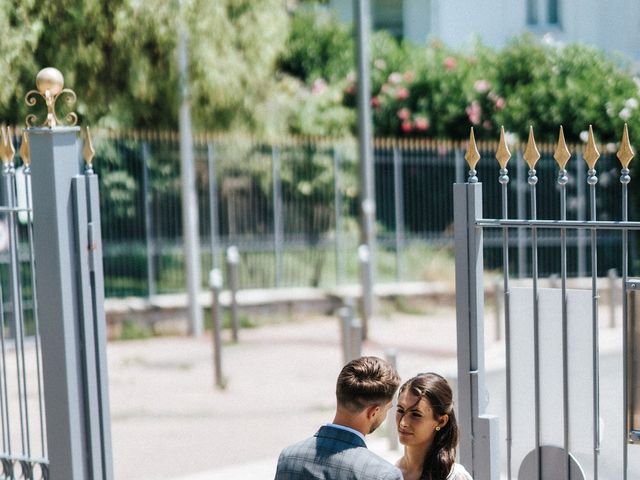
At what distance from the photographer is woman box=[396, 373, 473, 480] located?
3.50 meters

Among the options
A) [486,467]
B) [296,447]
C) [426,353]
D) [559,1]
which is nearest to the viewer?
[296,447]

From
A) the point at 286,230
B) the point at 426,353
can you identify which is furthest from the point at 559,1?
the point at 426,353

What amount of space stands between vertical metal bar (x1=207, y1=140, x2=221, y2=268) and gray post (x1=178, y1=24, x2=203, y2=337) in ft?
1.22

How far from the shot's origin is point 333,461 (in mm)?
3135

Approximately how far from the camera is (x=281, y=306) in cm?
1402

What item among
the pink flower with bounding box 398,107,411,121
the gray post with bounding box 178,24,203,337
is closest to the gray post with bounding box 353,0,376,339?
the gray post with bounding box 178,24,203,337

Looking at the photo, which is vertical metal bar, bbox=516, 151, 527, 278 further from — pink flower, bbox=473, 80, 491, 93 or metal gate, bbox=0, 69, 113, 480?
metal gate, bbox=0, 69, 113, 480

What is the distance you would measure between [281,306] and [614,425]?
644 centimetres

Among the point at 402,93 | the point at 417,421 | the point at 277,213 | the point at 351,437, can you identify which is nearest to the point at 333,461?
the point at 351,437

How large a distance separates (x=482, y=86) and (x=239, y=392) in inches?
336

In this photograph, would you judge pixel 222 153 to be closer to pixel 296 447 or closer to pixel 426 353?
pixel 426 353

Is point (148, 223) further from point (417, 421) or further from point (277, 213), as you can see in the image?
point (417, 421)

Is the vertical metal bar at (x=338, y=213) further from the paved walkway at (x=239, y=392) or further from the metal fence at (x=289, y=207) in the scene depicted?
the paved walkway at (x=239, y=392)

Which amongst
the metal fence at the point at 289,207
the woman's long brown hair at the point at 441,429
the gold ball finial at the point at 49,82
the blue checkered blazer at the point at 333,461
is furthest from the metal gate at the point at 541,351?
the metal fence at the point at 289,207
